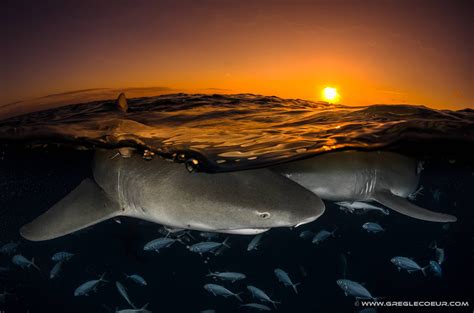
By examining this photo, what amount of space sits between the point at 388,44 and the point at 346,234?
49.8 feet

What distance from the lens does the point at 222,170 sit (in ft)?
19.2

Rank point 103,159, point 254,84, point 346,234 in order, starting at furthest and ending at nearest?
point 346,234
point 254,84
point 103,159

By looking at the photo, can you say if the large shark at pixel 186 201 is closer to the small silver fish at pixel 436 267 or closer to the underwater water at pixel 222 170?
the underwater water at pixel 222 170

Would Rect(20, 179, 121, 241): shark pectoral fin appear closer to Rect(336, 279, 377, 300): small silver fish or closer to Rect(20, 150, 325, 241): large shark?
Rect(20, 150, 325, 241): large shark

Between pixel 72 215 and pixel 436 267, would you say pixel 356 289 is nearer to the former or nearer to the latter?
pixel 436 267

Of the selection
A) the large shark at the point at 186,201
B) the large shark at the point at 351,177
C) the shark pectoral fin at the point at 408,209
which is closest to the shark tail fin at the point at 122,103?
the large shark at the point at 186,201

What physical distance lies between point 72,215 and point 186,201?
155 cm

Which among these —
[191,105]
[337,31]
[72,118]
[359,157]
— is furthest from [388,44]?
[72,118]

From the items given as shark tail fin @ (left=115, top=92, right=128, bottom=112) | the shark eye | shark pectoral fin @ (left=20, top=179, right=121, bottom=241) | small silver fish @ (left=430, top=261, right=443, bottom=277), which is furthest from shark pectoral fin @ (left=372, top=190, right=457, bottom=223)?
shark tail fin @ (left=115, top=92, right=128, bottom=112)

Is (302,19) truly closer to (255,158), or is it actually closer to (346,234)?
(255,158)

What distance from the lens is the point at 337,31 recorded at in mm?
6484

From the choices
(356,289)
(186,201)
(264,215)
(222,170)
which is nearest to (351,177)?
(356,289)

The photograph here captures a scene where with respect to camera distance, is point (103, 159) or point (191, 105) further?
point (191, 105)

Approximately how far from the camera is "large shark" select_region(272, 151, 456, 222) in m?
5.98
